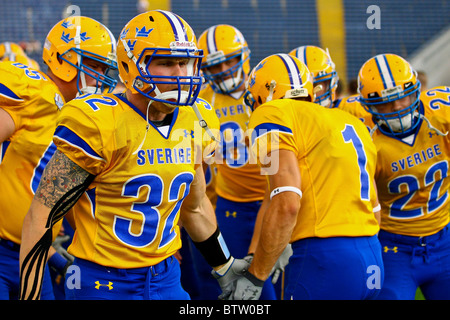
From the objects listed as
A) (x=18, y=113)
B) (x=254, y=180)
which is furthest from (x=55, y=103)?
(x=254, y=180)

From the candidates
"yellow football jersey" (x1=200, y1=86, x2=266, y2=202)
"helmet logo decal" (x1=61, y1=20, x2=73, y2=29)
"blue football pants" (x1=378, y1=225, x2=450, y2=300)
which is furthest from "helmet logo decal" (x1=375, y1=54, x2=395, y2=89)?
"helmet logo decal" (x1=61, y1=20, x2=73, y2=29)

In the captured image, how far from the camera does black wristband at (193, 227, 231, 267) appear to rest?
258 cm

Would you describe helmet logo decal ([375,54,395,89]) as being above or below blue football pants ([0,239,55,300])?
above

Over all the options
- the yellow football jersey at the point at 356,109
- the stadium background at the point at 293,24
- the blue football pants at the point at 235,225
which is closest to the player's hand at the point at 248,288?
the blue football pants at the point at 235,225

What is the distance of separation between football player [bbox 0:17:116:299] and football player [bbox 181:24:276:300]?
1.14 metres

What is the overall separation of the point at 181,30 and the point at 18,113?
0.96m

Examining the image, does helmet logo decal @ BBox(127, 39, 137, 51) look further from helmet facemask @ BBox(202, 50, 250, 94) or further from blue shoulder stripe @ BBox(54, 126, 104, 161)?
helmet facemask @ BBox(202, 50, 250, 94)

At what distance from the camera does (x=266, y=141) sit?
2584mm

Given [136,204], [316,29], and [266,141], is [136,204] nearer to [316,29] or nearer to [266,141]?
[266,141]

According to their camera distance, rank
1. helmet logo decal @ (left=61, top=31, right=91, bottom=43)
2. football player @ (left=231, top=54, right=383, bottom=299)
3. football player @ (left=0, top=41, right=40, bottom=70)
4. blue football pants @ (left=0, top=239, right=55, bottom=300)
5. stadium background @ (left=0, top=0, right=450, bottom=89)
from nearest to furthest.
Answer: football player @ (left=231, top=54, right=383, bottom=299) → blue football pants @ (left=0, top=239, right=55, bottom=300) → helmet logo decal @ (left=61, top=31, right=91, bottom=43) → football player @ (left=0, top=41, right=40, bottom=70) → stadium background @ (left=0, top=0, right=450, bottom=89)

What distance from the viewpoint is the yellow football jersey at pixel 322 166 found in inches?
101

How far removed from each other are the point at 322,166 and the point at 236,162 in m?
1.45

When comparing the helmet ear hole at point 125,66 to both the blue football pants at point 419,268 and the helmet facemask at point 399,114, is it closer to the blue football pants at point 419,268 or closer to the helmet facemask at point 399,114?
the helmet facemask at point 399,114

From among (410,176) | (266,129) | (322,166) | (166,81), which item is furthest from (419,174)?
(166,81)
